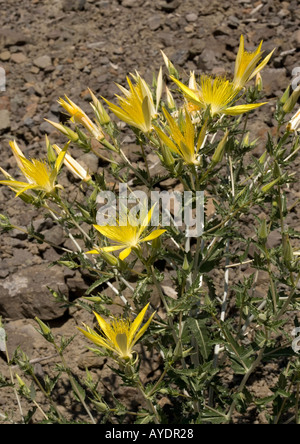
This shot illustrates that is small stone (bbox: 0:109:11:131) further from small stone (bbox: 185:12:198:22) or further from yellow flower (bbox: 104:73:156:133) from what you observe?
yellow flower (bbox: 104:73:156:133)

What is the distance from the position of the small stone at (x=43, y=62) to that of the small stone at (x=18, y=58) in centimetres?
14

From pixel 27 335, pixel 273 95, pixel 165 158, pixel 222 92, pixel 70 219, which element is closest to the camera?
pixel 165 158

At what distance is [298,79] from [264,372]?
166 centimetres

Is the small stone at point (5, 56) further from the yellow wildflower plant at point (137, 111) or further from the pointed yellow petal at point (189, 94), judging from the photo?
the pointed yellow petal at point (189, 94)

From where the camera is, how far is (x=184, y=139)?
76.9 inches

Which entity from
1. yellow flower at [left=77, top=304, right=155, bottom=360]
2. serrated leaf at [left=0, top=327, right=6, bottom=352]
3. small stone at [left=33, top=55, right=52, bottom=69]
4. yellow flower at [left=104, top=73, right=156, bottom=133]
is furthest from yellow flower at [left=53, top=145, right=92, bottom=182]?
small stone at [left=33, top=55, right=52, bottom=69]

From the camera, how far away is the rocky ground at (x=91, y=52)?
12.9 ft

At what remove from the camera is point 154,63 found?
4656 mm

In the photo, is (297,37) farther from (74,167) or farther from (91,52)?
(74,167)

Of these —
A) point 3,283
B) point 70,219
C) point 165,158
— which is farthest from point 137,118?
point 3,283

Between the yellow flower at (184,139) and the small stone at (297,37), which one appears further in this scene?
the small stone at (297,37)

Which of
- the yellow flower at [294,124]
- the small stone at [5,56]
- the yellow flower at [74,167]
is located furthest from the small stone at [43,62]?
the yellow flower at [294,124]

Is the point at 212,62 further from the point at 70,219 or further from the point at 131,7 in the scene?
the point at 70,219

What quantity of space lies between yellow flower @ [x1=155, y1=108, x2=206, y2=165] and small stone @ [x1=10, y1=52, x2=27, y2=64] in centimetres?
345
